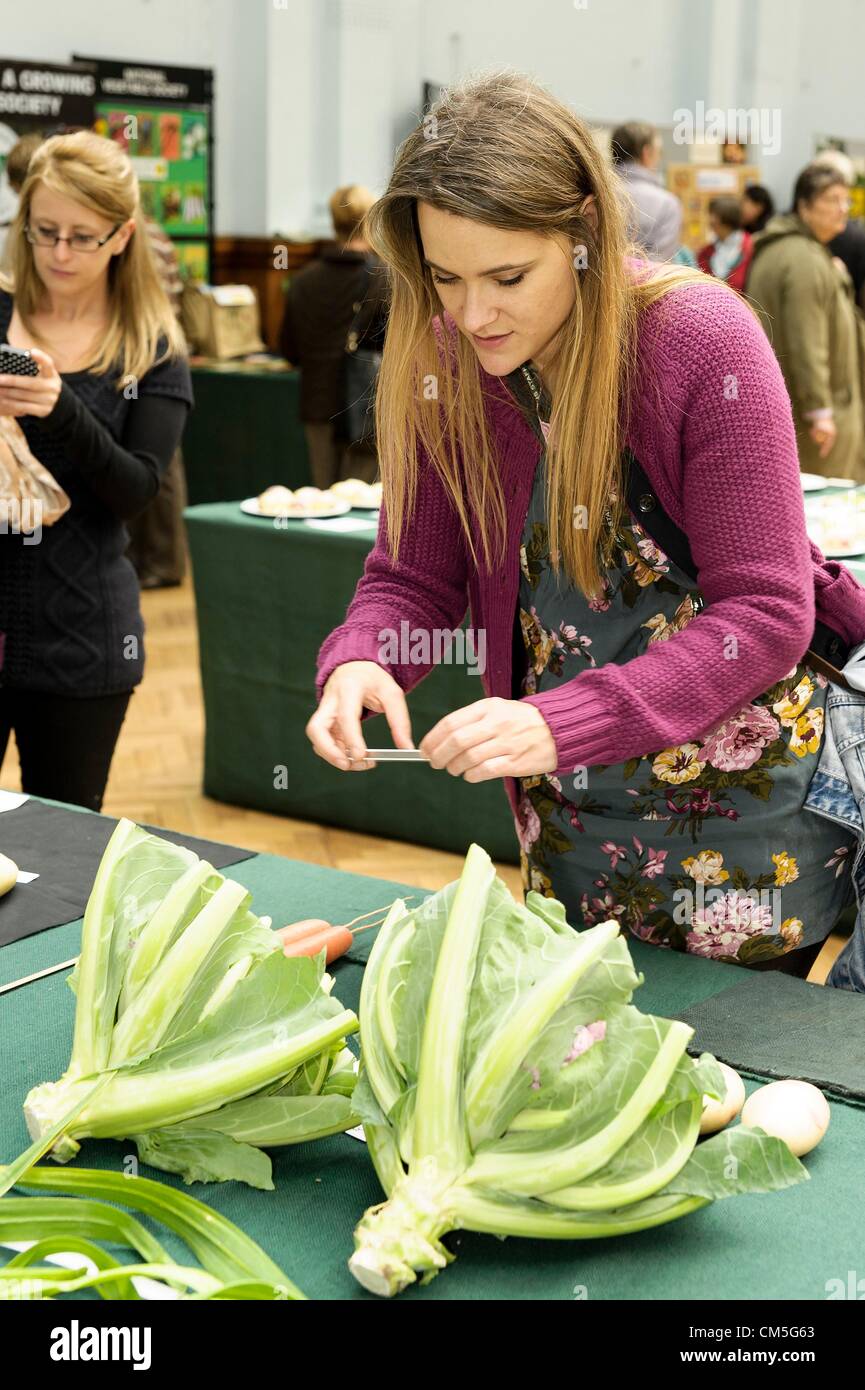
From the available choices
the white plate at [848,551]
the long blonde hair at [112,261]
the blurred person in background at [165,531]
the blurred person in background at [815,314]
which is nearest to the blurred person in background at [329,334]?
the blurred person in background at [165,531]

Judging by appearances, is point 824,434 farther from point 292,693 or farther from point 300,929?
point 300,929

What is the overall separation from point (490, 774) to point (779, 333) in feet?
18.0

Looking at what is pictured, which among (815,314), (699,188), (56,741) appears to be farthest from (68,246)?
(699,188)

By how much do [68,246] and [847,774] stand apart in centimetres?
164

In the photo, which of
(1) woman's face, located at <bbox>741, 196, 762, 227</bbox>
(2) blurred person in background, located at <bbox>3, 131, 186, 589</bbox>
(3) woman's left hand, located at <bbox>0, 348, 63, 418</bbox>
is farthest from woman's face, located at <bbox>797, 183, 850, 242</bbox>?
(3) woman's left hand, located at <bbox>0, 348, 63, 418</bbox>

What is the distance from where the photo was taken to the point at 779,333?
6438 mm

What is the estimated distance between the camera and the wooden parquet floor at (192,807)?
4.09m

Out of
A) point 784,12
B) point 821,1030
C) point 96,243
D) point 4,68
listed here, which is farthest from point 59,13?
point 821,1030

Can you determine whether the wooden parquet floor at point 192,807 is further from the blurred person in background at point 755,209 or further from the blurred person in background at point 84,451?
the blurred person in background at point 755,209

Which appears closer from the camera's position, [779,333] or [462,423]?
[462,423]

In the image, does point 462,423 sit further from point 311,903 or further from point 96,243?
point 96,243

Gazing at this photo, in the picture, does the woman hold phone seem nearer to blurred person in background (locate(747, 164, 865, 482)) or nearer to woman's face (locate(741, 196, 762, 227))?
blurred person in background (locate(747, 164, 865, 482))

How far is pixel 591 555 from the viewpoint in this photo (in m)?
1.61

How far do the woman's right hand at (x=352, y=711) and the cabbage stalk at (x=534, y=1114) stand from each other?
1.52 feet
